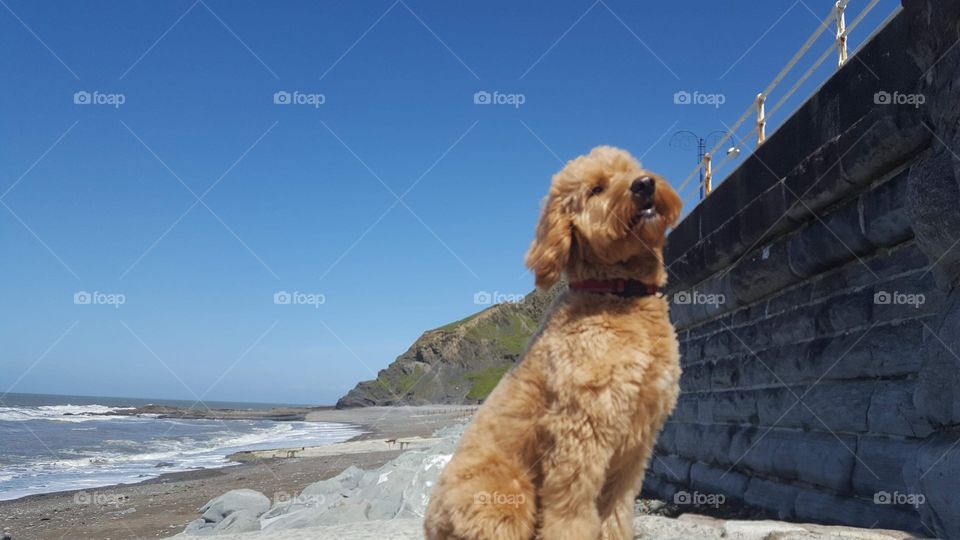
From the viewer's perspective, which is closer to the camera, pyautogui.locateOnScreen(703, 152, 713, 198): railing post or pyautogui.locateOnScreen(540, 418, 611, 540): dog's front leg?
pyautogui.locateOnScreen(540, 418, 611, 540): dog's front leg

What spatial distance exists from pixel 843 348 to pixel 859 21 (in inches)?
103

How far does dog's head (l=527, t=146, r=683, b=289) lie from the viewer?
129 inches

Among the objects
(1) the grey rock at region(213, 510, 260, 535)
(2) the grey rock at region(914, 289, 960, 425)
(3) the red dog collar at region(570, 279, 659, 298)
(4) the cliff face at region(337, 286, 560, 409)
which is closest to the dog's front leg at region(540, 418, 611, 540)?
(3) the red dog collar at region(570, 279, 659, 298)

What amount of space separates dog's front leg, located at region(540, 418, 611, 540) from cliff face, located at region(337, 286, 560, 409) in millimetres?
87679

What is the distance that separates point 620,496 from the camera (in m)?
3.34

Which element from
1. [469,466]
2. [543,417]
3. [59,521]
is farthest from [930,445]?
[59,521]

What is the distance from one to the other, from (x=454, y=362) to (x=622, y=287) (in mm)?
106500

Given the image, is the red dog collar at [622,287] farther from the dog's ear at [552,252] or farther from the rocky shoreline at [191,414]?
the rocky shoreline at [191,414]

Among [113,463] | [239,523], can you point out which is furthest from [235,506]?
[113,463]

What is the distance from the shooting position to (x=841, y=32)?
5.94m

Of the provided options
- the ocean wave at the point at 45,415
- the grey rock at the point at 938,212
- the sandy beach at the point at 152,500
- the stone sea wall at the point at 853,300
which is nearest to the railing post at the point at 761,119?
the stone sea wall at the point at 853,300

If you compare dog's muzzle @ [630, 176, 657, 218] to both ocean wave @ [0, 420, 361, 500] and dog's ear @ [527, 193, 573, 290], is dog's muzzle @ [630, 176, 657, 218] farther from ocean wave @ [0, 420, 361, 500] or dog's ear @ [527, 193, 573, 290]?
ocean wave @ [0, 420, 361, 500]

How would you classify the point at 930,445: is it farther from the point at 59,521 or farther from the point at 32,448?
the point at 32,448

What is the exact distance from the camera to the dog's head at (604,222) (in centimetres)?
328
